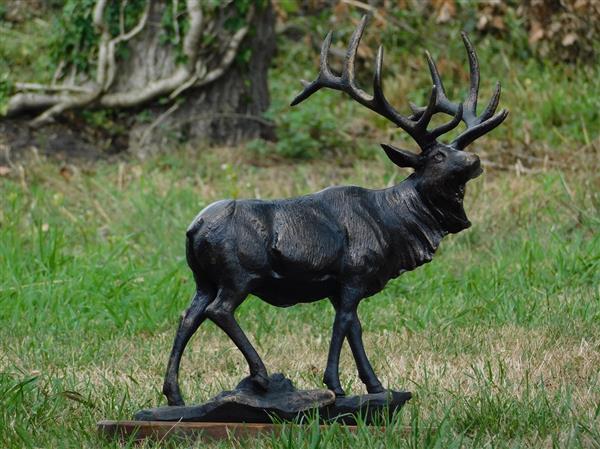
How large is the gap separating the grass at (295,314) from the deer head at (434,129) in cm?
78

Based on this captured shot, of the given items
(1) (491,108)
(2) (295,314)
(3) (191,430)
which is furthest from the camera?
(2) (295,314)

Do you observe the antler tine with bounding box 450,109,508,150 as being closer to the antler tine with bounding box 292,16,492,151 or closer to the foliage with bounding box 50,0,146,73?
the antler tine with bounding box 292,16,492,151

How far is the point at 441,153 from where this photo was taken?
361cm

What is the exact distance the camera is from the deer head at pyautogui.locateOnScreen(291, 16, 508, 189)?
356 cm

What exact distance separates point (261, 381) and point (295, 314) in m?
2.33

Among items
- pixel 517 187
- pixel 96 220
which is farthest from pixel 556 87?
pixel 96 220

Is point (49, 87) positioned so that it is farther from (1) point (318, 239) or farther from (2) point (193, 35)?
(1) point (318, 239)

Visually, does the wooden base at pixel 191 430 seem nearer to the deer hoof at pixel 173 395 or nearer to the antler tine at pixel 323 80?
the deer hoof at pixel 173 395

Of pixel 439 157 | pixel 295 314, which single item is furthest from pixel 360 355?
pixel 295 314

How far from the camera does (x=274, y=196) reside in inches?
322

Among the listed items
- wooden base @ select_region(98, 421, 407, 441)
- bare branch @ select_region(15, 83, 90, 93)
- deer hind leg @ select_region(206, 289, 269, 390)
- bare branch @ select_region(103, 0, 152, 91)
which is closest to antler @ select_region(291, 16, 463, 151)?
deer hind leg @ select_region(206, 289, 269, 390)

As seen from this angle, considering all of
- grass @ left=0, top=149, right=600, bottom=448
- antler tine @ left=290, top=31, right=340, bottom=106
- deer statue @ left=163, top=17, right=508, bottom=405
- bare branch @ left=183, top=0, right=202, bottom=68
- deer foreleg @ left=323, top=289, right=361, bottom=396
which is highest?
bare branch @ left=183, top=0, right=202, bottom=68

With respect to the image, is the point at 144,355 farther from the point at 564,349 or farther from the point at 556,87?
the point at 556,87

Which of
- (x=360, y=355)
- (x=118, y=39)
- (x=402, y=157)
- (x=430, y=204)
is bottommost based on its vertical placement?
(x=360, y=355)
